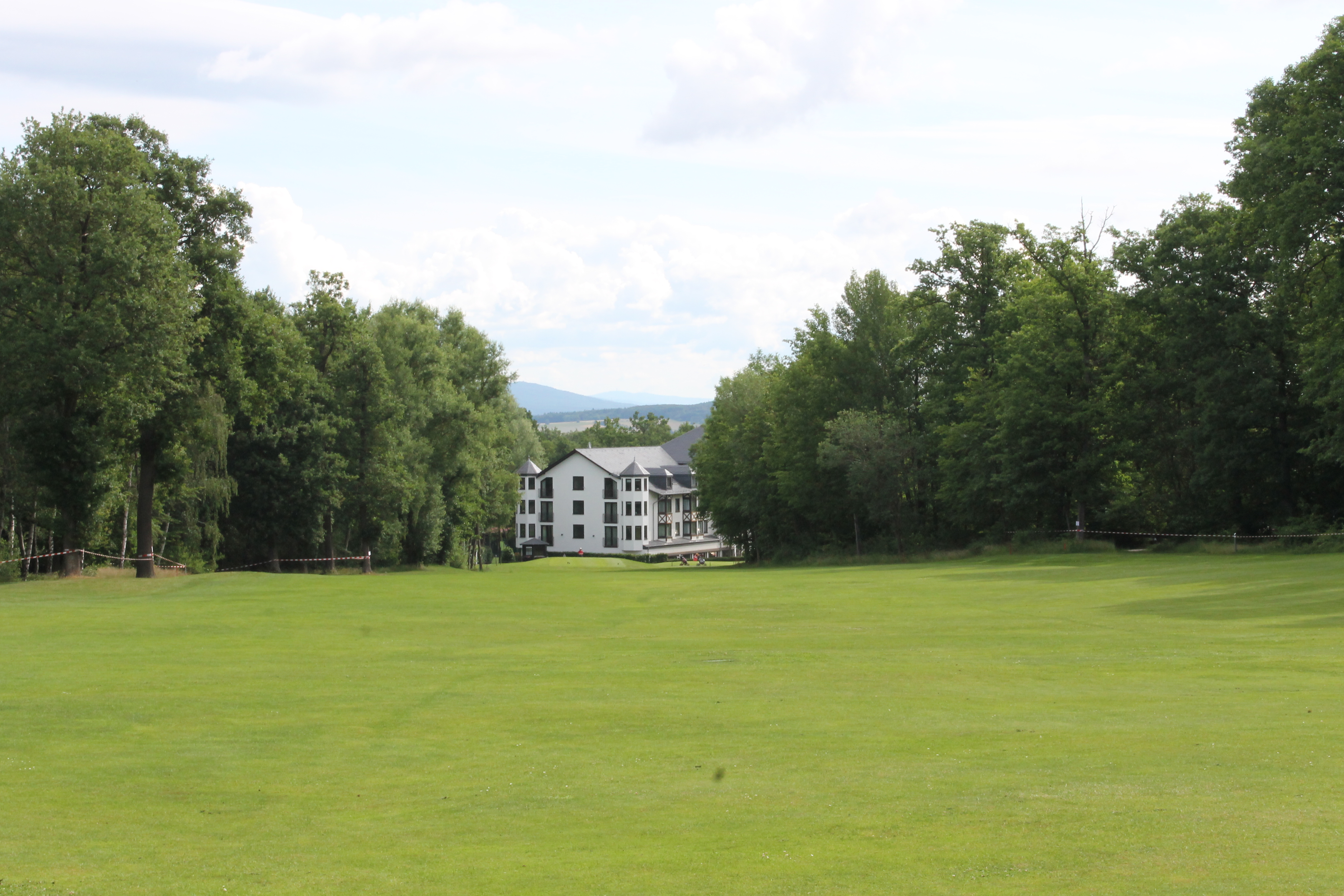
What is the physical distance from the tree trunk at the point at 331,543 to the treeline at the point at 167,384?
7.2 inches

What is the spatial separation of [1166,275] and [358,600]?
40.4m

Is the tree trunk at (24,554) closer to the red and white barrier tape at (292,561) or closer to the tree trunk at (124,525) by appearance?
the tree trunk at (124,525)

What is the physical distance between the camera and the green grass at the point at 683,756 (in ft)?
27.6

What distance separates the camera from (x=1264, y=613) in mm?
24438

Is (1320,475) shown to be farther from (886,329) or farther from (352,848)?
(352,848)

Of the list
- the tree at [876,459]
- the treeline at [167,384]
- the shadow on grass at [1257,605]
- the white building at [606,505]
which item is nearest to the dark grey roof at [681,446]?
the white building at [606,505]

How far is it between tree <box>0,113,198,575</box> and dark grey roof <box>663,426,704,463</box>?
109720mm

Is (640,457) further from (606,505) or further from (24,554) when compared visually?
(24,554)

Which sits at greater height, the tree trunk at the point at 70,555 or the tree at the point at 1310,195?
the tree at the point at 1310,195

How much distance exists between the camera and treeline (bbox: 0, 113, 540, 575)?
3909 cm

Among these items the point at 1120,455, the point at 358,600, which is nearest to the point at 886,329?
the point at 1120,455

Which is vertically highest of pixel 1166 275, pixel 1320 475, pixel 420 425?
pixel 1166 275

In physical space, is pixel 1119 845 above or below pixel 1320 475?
below

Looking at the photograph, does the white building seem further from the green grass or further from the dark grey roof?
the green grass
